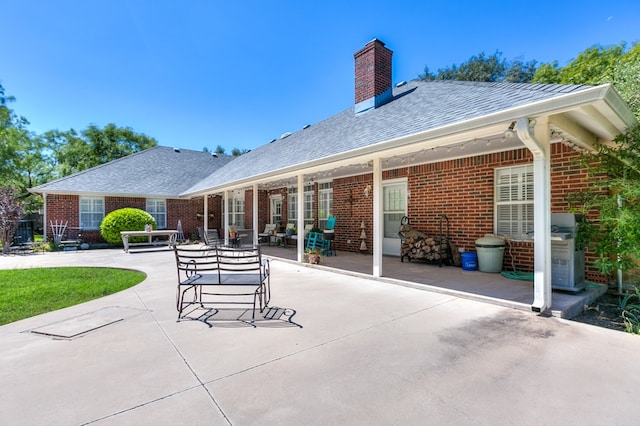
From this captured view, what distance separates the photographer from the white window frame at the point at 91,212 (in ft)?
47.9

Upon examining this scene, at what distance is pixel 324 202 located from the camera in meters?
12.5

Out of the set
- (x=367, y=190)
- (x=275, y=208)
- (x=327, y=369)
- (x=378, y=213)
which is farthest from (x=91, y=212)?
(x=327, y=369)

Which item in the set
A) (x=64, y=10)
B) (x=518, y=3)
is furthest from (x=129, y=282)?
(x=518, y=3)

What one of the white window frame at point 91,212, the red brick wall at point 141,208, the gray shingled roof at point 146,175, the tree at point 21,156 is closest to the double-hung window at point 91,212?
the white window frame at point 91,212

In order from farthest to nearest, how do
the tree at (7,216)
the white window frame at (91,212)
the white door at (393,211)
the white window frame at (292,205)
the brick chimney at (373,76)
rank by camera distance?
1. the white window frame at (91,212)
2. the white window frame at (292,205)
3. the tree at (7,216)
4. the brick chimney at (373,76)
5. the white door at (393,211)

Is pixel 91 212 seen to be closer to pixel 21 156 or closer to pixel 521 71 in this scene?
pixel 21 156

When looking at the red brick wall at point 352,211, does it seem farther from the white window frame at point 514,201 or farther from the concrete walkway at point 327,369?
the concrete walkway at point 327,369

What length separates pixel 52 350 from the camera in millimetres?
3307

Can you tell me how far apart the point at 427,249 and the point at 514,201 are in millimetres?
2242

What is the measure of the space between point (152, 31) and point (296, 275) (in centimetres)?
1135

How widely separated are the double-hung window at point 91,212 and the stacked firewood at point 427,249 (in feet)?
48.0

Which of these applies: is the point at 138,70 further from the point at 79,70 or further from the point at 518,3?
the point at 518,3

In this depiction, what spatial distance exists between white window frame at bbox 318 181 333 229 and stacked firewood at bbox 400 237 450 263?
4.34 metres

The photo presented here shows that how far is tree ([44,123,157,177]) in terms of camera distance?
1236 inches
